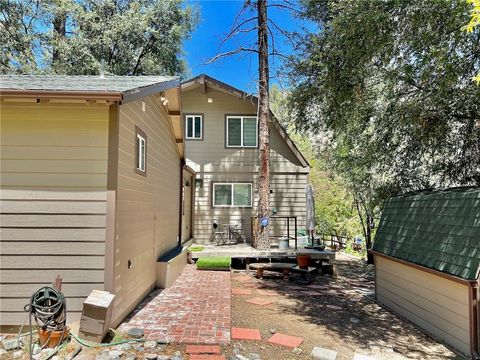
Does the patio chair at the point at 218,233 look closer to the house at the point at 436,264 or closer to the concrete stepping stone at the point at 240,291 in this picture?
the concrete stepping stone at the point at 240,291

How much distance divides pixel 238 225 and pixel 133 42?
30.3 ft

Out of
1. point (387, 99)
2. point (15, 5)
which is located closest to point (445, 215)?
point (387, 99)

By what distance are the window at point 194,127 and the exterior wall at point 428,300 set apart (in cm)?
806

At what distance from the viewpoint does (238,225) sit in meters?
12.7

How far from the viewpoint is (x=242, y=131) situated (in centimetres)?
1296

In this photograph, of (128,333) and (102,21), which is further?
(102,21)

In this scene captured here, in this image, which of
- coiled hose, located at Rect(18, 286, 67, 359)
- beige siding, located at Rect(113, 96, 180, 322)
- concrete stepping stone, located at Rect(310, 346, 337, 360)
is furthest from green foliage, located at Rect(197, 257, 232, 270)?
coiled hose, located at Rect(18, 286, 67, 359)

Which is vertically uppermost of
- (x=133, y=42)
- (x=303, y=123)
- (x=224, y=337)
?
(x=133, y=42)

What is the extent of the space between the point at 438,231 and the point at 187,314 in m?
4.17

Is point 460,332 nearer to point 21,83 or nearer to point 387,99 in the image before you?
point 387,99

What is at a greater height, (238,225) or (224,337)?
(238,225)

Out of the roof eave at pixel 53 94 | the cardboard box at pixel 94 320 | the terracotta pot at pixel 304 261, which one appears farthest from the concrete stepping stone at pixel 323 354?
the terracotta pot at pixel 304 261

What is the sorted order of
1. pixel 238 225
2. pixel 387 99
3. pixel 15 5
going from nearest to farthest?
pixel 387 99 < pixel 238 225 < pixel 15 5

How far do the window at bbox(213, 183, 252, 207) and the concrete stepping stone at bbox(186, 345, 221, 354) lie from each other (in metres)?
8.76
